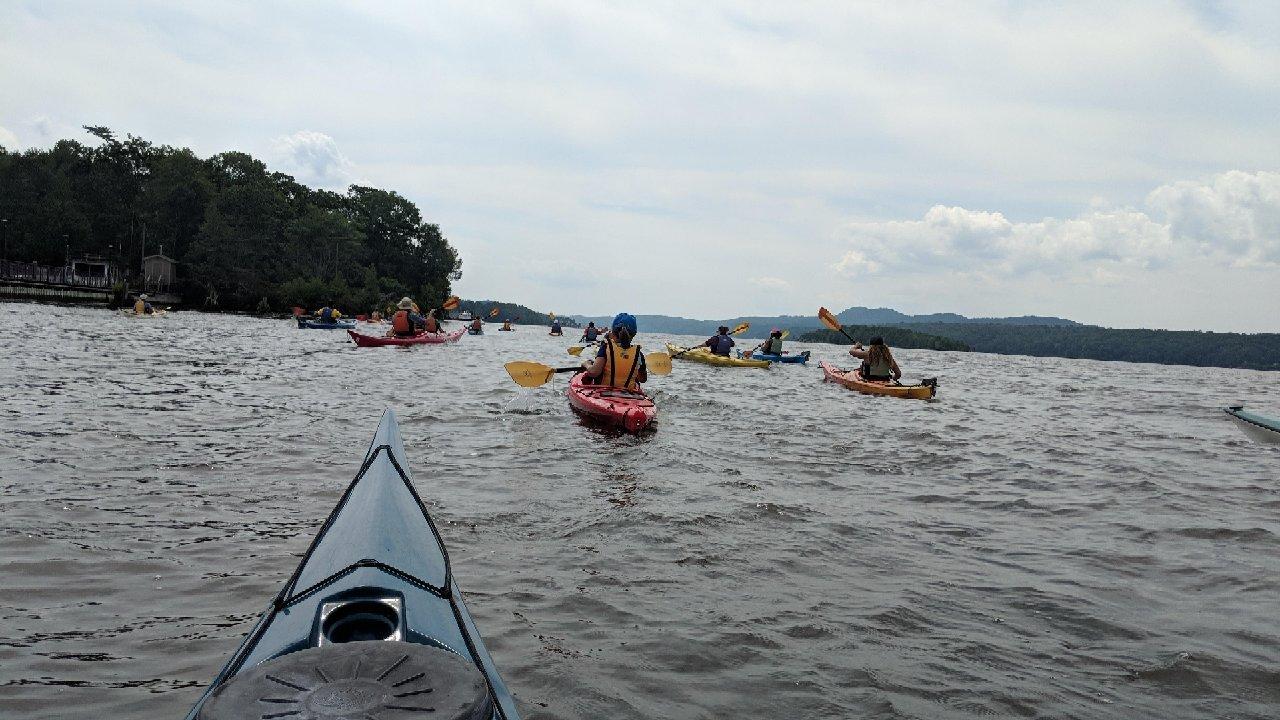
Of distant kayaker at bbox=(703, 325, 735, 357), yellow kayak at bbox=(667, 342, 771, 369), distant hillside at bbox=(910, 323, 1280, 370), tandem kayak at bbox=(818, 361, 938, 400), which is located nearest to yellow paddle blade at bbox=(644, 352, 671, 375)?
tandem kayak at bbox=(818, 361, 938, 400)

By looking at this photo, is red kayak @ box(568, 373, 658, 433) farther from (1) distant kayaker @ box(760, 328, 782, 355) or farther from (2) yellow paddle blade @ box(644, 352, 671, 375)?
(1) distant kayaker @ box(760, 328, 782, 355)

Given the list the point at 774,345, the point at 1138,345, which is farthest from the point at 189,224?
the point at 1138,345

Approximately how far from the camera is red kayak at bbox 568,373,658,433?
10453 millimetres

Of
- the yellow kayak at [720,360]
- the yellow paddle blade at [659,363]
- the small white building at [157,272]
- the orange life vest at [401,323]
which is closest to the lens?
the yellow paddle blade at [659,363]

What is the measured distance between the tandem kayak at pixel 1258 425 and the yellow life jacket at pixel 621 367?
26.2 ft

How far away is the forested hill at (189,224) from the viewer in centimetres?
6219

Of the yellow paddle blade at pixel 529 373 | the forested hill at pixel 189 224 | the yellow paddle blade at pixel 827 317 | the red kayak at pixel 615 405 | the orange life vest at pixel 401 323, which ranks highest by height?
the forested hill at pixel 189 224

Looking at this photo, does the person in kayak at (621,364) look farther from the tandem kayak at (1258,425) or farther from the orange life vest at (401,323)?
the orange life vest at (401,323)

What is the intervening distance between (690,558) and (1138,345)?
434 feet

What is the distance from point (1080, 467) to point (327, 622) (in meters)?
10.1

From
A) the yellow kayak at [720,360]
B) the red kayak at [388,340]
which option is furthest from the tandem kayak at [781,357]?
the red kayak at [388,340]

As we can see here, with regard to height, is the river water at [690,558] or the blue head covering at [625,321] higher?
the blue head covering at [625,321]

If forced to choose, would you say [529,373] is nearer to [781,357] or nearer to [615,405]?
[615,405]

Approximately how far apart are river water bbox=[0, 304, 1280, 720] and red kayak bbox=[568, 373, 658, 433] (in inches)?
15.1
